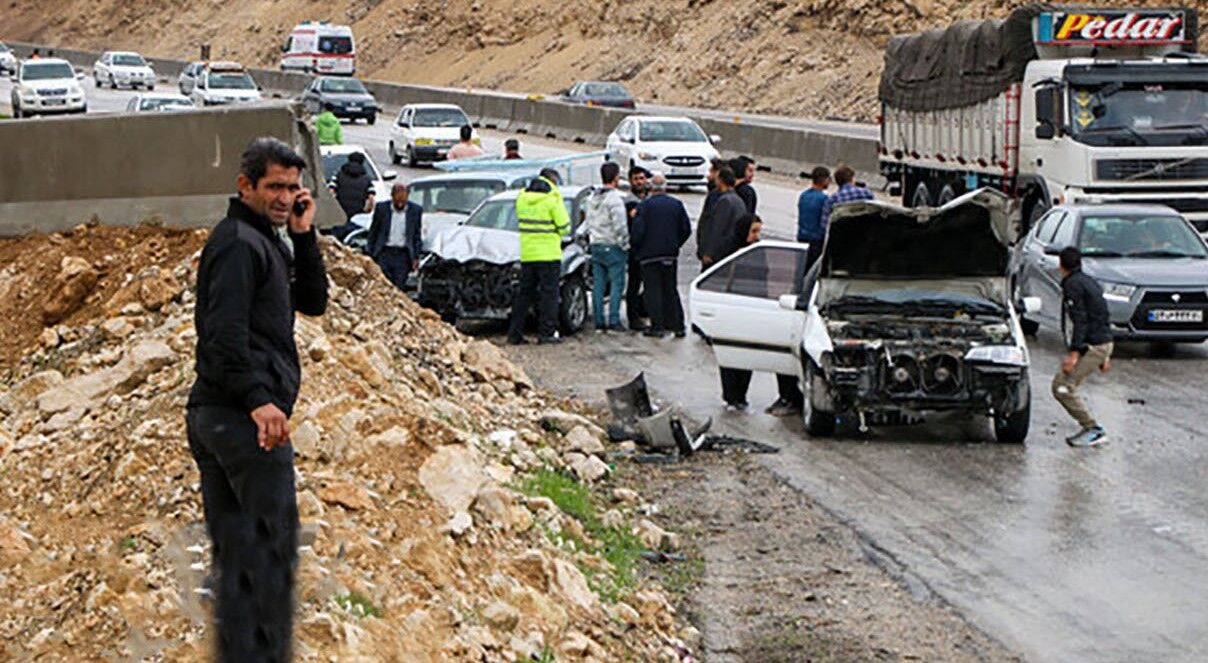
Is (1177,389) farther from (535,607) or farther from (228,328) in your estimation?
(228,328)

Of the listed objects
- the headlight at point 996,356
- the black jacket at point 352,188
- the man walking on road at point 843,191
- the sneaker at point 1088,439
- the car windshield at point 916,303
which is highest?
the man walking on road at point 843,191

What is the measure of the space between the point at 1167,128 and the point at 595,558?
17666mm

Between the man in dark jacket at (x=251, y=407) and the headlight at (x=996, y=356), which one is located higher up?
the man in dark jacket at (x=251, y=407)

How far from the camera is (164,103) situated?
46.9 meters

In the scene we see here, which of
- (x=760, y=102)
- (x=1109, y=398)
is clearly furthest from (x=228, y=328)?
(x=760, y=102)

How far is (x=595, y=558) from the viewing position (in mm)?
11219

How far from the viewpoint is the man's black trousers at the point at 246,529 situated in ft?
22.8

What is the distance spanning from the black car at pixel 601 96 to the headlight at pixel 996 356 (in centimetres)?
4736

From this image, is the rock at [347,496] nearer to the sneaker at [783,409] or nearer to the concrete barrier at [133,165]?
the concrete barrier at [133,165]

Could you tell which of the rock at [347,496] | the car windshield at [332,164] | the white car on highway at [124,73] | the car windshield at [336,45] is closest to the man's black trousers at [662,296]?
the car windshield at [332,164]

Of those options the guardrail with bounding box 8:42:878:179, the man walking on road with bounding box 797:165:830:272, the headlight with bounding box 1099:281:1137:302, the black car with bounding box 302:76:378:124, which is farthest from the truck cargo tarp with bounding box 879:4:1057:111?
the black car with bounding box 302:76:378:124

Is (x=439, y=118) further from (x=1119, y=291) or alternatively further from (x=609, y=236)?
(x=1119, y=291)

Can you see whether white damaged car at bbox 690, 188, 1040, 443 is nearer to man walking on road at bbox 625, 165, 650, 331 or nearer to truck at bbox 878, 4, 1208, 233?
man walking on road at bbox 625, 165, 650, 331

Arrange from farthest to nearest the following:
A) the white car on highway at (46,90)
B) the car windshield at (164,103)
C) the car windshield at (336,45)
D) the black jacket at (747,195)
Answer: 1. the car windshield at (336,45)
2. the white car on highway at (46,90)
3. the car windshield at (164,103)
4. the black jacket at (747,195)
